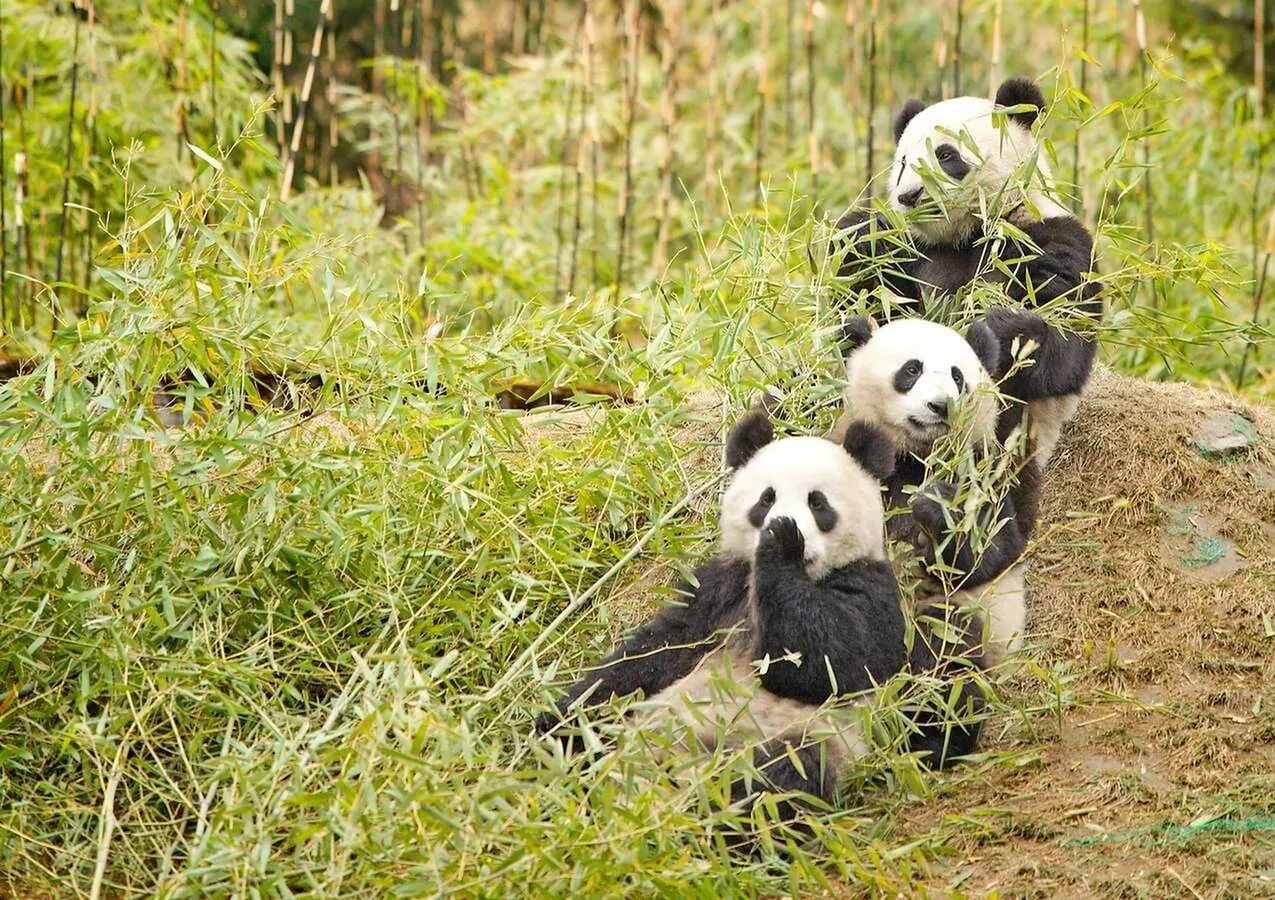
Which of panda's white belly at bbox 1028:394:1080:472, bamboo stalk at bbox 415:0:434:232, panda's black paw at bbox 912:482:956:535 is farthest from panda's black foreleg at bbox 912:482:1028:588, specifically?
bamboo stalk at bbox 415:0:434:232

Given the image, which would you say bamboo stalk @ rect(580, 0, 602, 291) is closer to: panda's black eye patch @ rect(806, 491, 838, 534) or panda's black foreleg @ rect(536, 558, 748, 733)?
panda's black foreleg @ rect(536, 558, 748, 733)

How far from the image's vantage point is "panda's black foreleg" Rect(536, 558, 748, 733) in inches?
133

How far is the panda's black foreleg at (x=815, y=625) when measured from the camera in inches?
124

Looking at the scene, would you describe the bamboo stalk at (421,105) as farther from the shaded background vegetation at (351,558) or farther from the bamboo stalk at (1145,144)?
the bamboo stalk at (1145,144)

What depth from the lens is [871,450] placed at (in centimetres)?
339

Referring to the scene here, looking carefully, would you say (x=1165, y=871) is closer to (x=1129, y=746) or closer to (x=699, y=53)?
(x=1129, y=746)

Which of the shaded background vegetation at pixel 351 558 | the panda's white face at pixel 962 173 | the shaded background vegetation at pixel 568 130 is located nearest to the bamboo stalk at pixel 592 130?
the shaded background vegetation at pixel 568 130

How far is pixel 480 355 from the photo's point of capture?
4027 millimetres

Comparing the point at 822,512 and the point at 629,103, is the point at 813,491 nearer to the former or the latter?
the point at 822,512

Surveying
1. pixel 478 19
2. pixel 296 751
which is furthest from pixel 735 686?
pixel 478 19

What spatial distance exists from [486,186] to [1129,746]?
5892 mm

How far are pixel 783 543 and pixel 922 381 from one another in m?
0.67

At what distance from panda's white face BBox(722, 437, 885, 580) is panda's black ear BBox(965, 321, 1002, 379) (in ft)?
1.68

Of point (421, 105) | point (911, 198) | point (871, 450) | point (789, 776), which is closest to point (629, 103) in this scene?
point (421, 105)
